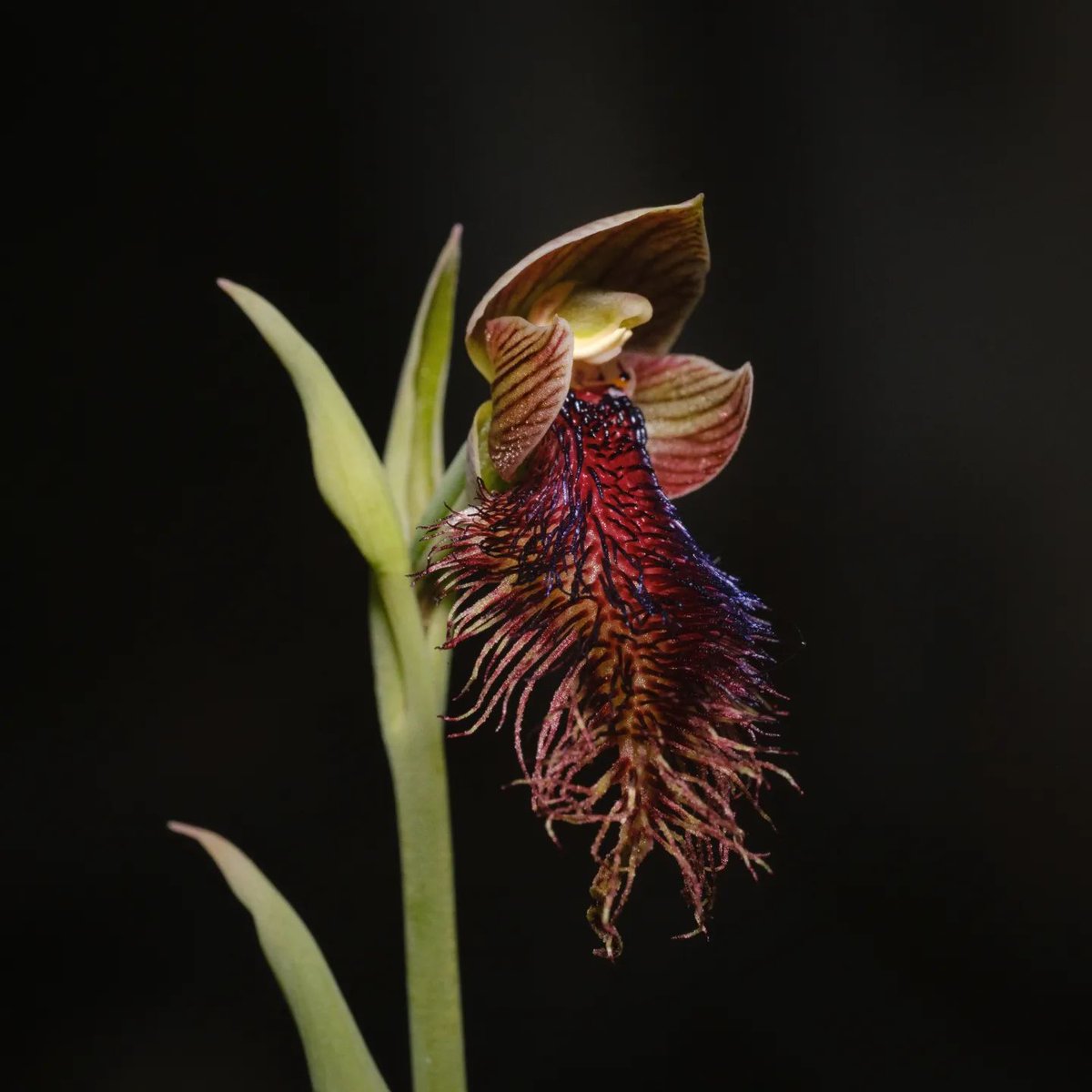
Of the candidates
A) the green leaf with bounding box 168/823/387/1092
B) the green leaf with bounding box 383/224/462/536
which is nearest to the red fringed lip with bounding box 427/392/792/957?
the green leaf with bounding box 383/224/462/536

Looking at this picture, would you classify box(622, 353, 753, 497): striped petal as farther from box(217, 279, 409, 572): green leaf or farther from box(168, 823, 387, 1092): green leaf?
box(168, 823, 387, 1092): green leaf

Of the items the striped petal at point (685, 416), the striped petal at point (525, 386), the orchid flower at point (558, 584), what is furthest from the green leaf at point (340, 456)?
the striped petal at point (685, 416)

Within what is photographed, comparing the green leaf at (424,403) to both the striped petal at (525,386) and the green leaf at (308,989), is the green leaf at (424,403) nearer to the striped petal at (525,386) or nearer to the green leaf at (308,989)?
the striped petal at (525,386)

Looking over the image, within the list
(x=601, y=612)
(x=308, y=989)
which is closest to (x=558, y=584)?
(x=601, y=612)

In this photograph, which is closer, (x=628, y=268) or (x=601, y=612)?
(x=601, y=612)

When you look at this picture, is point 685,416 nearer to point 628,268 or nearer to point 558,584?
point 628,268

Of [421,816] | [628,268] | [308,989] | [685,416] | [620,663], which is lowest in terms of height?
[308,989]

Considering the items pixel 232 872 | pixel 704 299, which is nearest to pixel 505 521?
pixel 232 872

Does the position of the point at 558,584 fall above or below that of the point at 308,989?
above

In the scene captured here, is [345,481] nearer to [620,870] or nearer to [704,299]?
[620,870]
